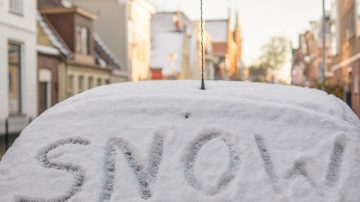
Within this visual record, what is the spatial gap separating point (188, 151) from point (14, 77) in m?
19.9

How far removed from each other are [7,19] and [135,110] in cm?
1894

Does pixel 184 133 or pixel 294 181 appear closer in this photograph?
pixel 294 181

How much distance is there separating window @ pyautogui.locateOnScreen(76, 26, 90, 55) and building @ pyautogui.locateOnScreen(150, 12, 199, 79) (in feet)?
56.3

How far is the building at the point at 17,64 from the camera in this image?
20.0 m

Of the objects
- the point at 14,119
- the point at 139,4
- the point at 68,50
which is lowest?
the point at 14,119

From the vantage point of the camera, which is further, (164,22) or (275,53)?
(275,53)

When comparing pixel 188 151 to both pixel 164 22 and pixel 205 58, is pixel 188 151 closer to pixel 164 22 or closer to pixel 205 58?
pixel 164 22

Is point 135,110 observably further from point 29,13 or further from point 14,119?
point 29,13

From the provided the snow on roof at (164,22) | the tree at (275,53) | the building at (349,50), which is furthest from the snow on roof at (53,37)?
the tree at (275,53)

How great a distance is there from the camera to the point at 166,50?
5106 centimetres

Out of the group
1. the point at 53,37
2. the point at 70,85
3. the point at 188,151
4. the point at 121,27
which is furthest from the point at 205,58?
the point at 188,151

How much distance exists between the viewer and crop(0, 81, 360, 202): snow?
2.03 m

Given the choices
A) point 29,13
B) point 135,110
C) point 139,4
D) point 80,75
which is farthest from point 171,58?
point 135,110

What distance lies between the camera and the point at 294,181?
204 cm
